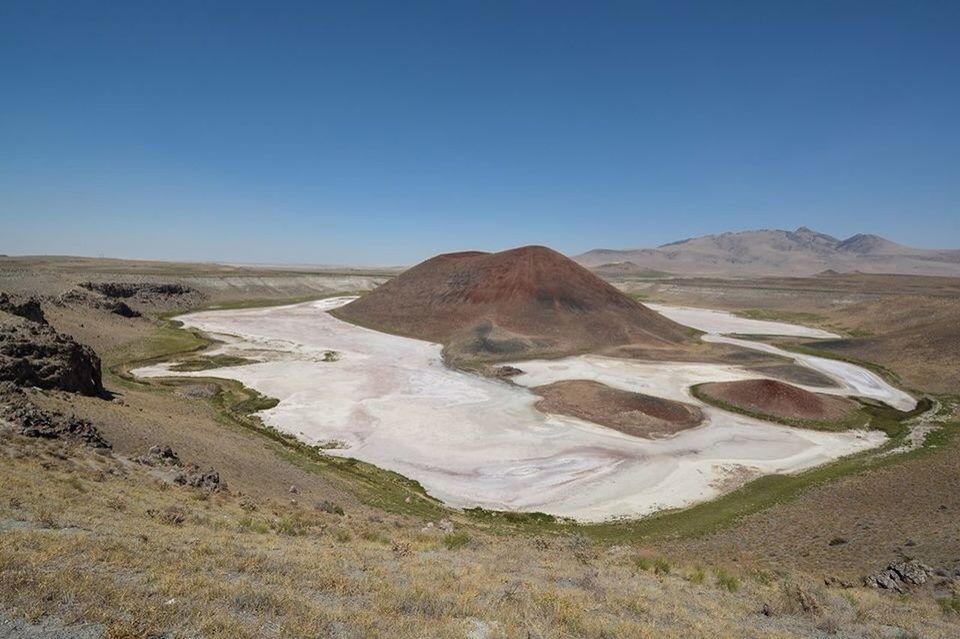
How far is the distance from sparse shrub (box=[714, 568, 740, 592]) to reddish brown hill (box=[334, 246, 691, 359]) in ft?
150

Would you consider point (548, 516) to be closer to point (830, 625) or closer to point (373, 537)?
point (373, 537)

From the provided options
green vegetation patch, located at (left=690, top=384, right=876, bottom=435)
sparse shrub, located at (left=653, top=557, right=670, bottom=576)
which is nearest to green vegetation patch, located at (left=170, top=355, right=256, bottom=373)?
green vegetation patch, located at (left=690, top=384, right=876, bottom=435)

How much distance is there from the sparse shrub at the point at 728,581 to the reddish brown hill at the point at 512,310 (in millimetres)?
45595

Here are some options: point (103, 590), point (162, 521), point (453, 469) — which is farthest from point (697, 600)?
point (453, 469)

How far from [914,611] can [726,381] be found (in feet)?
133

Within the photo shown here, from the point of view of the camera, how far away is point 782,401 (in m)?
43.6

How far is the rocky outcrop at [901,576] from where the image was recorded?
52.9ft

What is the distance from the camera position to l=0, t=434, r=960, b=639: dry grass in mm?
8336

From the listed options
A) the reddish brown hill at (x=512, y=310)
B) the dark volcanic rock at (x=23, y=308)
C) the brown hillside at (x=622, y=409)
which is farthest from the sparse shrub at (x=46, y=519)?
the reddish brown hill at (x=512, y=310)

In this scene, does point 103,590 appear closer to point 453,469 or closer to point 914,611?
point 914,611

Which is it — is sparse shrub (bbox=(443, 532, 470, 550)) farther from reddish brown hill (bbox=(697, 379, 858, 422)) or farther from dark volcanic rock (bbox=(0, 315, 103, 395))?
reddish brown hill (bbox=(697, 379, 858, 422))

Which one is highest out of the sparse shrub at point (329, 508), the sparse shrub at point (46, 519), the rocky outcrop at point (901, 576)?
the sparse shrub at point (46, 519)

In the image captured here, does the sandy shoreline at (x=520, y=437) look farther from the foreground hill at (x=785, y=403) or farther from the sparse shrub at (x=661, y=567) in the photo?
the sparse shrub at (x=661, y=567)

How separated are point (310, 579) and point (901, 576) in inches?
715
